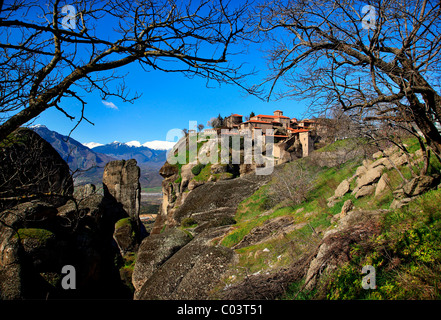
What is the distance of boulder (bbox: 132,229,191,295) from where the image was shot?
46.5ft

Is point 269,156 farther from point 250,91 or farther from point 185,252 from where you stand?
point 250,91

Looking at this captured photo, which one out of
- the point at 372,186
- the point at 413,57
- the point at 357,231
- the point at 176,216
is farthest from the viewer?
the point at 176,216

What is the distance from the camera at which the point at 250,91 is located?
14.8ft

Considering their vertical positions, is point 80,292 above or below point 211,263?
below

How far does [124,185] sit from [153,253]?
14.2 meters

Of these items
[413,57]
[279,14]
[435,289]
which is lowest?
[435,289]

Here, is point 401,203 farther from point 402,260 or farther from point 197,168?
point 197,168

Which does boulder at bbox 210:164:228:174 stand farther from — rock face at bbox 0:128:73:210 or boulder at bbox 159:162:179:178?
rock face at bbox 0:128:73:210

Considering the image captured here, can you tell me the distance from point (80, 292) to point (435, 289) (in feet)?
59.8

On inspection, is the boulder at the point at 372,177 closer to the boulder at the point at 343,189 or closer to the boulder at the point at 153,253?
the boulder at the point at 343,189

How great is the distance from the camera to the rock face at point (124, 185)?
26.7 meters

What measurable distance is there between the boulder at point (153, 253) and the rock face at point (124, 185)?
1170 cm
